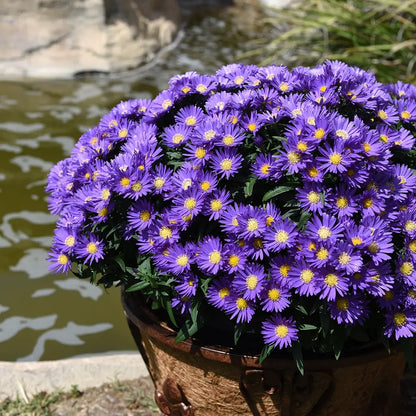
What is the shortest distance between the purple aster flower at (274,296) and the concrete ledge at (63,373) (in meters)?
1.05

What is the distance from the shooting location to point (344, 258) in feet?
4.66

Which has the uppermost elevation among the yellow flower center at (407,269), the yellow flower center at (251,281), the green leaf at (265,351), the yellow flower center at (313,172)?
the yellow flower center at (313,172)

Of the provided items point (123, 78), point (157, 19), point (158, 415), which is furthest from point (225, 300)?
point (157, 19)

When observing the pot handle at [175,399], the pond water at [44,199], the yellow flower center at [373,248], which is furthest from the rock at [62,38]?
the yellow flower center at [373,248]

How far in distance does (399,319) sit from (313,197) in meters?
0.36

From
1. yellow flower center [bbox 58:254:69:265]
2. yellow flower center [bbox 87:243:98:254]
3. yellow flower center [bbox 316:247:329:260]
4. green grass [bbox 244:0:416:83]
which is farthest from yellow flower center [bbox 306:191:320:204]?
green grass [bbox 244:0:416:83]

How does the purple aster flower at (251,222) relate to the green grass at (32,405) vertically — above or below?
above

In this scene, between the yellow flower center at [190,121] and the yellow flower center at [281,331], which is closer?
the yellow flower center at [281,331]

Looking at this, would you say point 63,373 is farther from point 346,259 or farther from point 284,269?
point 346,259

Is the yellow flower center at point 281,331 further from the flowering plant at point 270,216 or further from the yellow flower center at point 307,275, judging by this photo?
the yellow flower center at point 307,275

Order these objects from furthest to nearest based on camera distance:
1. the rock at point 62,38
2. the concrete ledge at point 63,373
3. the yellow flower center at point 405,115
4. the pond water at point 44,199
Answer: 1. the rock at point 62,38
2. the pond water at point 44,199
3. the concrete ledge at point 63,373
4. the yellow flower center at point 405,115

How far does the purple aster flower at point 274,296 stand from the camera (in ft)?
4.75

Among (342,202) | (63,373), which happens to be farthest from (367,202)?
(63,373)

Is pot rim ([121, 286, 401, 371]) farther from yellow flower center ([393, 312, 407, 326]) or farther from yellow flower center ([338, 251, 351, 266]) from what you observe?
yellow flower center ([338, 251, 351, 266])
